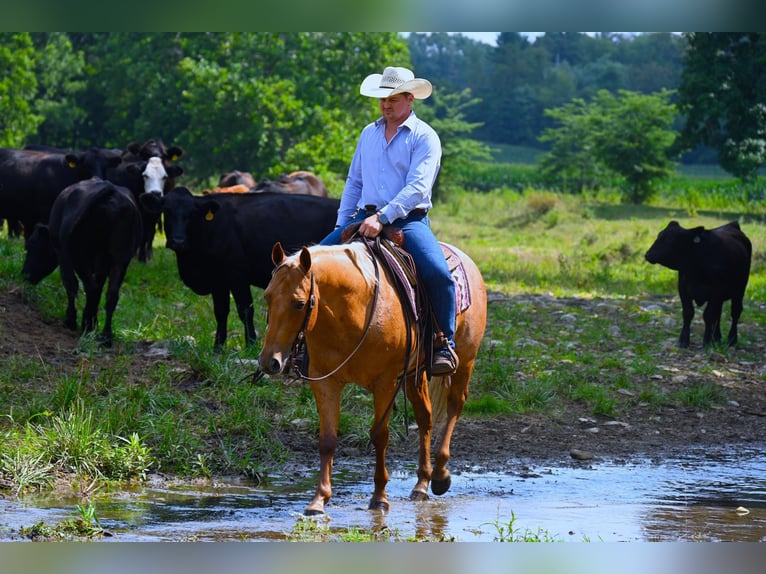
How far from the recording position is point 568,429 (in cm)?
995

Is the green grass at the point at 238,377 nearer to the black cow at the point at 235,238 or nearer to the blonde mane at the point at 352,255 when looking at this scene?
the black cow at the point at 235,238

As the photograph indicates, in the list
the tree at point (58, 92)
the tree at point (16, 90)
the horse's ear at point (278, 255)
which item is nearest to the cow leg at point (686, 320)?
the horse's ear at point (278, 255)

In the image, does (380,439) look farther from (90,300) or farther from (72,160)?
(72,160)

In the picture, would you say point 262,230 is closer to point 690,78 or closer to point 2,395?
point 2,395

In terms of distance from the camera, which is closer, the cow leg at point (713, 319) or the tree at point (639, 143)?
the cow leg at point (713, 319)

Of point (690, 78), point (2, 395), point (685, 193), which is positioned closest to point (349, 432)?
point (2, 395)

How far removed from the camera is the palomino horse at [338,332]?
6.30 metres

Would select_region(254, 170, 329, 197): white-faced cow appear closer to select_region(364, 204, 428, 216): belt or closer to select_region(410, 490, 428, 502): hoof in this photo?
select_region(364, 204, 428, 216): belt

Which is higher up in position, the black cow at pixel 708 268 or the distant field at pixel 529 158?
the black cow at pixel 708 268

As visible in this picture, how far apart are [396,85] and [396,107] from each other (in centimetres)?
14

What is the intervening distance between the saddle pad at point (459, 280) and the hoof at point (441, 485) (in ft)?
3.72

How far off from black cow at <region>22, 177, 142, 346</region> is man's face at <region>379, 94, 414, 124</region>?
5120 millimetres

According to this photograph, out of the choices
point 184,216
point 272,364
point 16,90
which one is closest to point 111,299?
point 184,216

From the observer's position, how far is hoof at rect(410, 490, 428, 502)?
751 cm
